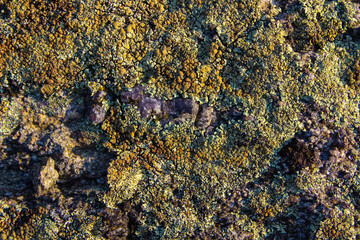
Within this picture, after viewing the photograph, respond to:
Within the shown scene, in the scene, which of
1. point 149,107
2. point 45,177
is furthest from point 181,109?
point 45,177

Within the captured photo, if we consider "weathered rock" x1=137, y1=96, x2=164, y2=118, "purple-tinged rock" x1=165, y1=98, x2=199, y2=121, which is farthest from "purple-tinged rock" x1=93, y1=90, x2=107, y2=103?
"purple-tinged rock" x1=165, y1=98, x2=199, y2=121

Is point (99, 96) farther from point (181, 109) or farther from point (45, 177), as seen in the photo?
point (45, 177)

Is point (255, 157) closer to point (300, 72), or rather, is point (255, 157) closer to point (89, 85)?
point (300, 72)

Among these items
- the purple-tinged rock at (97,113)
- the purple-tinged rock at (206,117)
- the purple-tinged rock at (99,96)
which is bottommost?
the purple-tinged rock at (97,113)

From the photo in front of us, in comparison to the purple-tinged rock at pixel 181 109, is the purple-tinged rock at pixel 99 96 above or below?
below

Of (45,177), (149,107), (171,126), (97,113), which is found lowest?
(45,177)

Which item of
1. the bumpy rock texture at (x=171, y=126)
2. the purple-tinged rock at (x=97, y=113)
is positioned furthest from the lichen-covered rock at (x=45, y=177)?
the purple-tinged rock at (x=97, y=113)

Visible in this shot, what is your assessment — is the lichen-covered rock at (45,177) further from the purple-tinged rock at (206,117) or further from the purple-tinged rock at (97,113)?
the purple-tinged rock at (206,117)
